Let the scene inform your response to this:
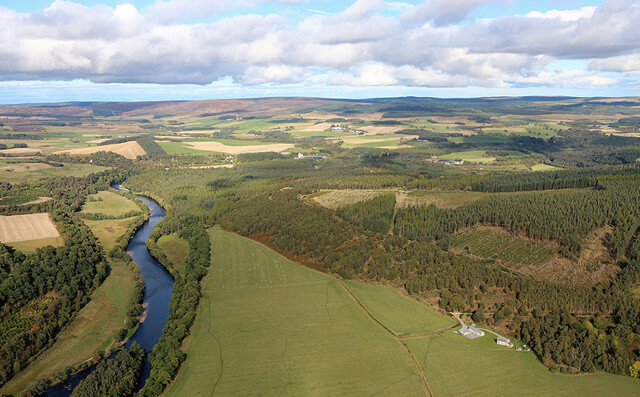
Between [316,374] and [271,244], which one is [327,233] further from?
[316,374]

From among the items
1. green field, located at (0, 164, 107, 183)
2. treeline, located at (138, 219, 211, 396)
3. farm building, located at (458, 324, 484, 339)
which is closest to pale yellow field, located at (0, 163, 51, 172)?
green field, located at (0, 164, 107, 183)

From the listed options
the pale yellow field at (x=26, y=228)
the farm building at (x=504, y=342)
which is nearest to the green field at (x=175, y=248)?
the pale yellow field at (x=26, y=228)

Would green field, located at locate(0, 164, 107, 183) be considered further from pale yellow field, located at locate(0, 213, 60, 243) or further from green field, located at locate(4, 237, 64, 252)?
green field, located at locate(4, 237, 64, 252)

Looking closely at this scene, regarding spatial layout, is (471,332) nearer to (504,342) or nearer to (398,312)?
(504,342)

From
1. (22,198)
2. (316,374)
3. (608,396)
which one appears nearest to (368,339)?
(316,374)

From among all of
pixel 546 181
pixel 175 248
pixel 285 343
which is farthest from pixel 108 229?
pixel 546 181

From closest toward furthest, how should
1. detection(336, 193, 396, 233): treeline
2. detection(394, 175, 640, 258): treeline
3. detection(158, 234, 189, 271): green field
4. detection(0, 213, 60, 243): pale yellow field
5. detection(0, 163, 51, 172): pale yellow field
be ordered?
1. detection(394, 175, 640, 258): treeline
2. detection(158, 234, 189, 271): green field
3. detection(0, 213, 60, 243): pale yellow field
4. detection(336, 193, 396, 233): treeline
5. detection(0, 163, 51, 172): pale yellow field

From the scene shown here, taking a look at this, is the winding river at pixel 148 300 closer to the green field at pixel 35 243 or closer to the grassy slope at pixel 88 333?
the grassy slope at pixel 88 333
